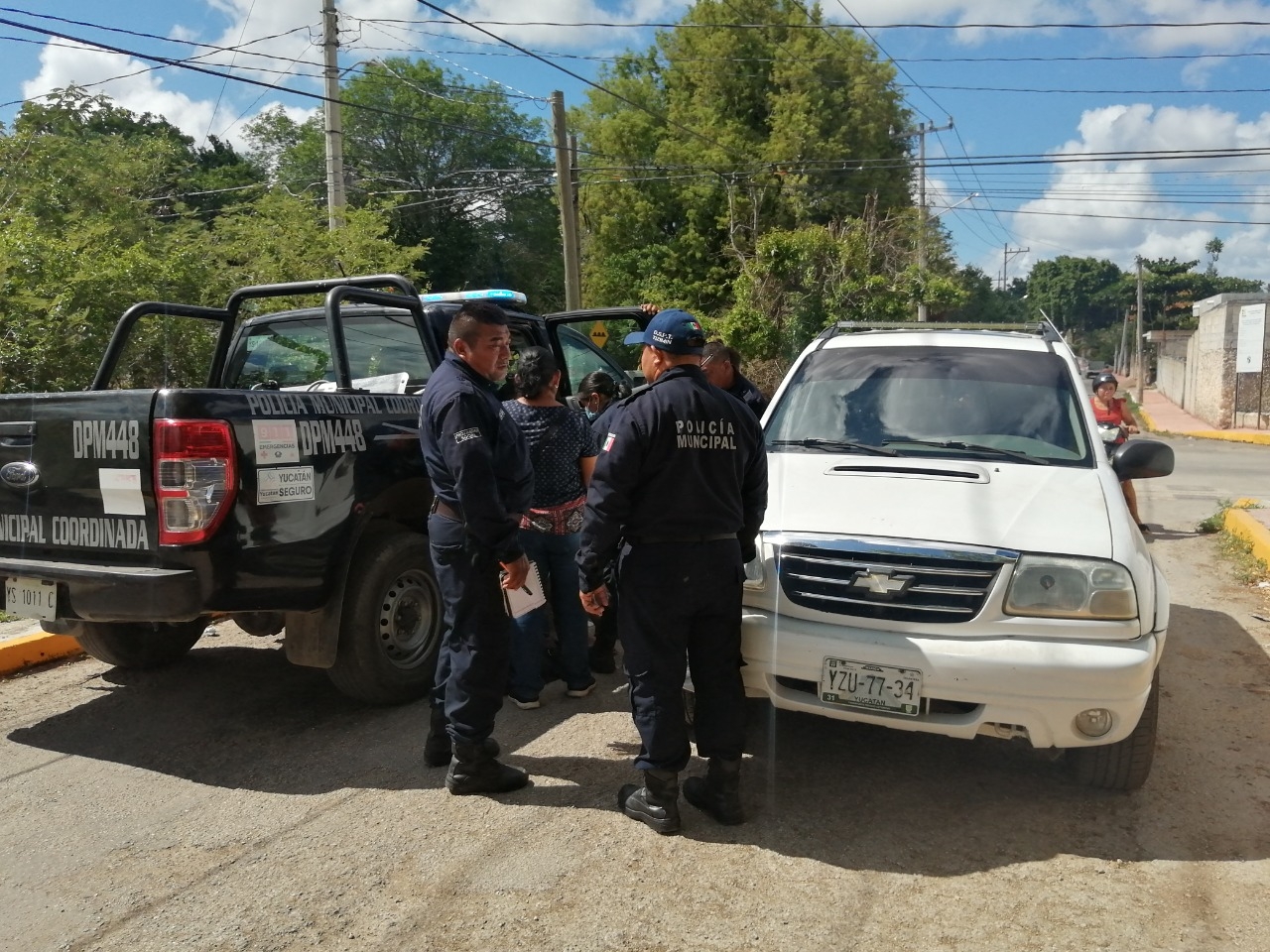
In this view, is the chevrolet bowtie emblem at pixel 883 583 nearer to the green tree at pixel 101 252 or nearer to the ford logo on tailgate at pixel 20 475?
the ford logo on tailgate at pixel 20 475

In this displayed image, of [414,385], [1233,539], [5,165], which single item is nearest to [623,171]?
[5,165]

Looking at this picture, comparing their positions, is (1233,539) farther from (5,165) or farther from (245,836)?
(5,165)

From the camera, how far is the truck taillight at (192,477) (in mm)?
3824

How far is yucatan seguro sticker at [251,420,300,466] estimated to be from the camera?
4.00 m

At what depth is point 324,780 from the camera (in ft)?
13.5

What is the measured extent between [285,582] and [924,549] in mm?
2548

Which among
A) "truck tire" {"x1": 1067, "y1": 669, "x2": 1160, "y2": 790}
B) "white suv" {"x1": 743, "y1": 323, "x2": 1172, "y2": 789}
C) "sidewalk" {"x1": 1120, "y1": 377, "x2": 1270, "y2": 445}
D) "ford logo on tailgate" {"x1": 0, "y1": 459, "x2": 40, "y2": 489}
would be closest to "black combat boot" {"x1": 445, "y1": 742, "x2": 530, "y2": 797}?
"white suv" {"x1": 743, "y1": 323, "x2": 1172, "y2": 789}

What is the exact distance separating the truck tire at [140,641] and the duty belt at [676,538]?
2727mm

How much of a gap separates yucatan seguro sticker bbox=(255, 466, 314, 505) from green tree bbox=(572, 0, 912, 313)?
2736 centimetres

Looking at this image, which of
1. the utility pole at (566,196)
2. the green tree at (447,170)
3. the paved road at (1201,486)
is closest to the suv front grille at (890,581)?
the paved road at (1201,486)

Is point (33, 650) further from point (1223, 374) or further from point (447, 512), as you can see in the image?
point (1223, 374)

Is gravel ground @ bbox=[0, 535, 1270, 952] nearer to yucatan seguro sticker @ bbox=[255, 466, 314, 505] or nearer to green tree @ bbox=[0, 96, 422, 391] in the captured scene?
yucatan seguro sticker @ bbox=[255, 466, 314, 505]

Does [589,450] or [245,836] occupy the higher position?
[589,450]

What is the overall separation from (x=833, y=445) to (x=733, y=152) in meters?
29.9
